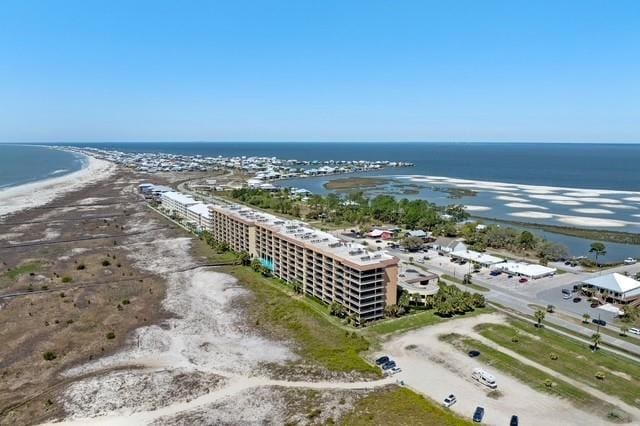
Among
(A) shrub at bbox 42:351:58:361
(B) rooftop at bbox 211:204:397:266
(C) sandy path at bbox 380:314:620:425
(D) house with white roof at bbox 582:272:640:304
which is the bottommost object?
(A) shrub at bbox 42:351:58:361

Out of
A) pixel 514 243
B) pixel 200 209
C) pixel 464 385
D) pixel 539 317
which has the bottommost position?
pixel 464 385

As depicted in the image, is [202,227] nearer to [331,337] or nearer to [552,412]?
[331,337]

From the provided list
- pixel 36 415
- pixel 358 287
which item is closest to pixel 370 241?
pixel 358 287

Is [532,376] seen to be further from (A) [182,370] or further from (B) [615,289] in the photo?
(A) [182,370]

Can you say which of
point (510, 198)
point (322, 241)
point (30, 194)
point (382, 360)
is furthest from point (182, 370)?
point (30, 194)

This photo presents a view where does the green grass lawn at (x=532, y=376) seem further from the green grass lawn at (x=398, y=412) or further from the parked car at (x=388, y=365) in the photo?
the green grass lawn at (x=398, y=412)

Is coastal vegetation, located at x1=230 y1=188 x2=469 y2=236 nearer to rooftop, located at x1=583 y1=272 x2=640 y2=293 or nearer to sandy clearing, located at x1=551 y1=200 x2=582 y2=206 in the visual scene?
rooftop, located at x1=583 y1=272 x2=640 y2=293

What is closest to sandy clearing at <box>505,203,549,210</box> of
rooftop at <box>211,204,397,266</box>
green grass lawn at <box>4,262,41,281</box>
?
rooftop at <box>211,204,397,266</box>
